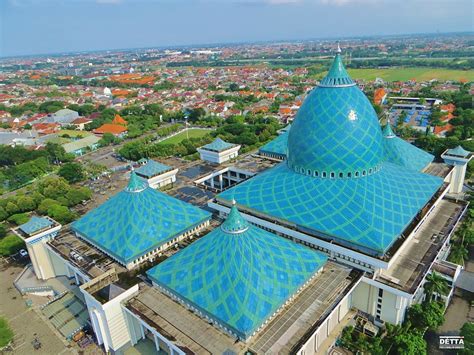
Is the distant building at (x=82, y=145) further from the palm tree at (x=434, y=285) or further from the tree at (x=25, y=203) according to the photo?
the palm tree at (x=434, y=285)

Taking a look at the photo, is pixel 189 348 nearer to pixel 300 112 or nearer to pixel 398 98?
pixel 300 112

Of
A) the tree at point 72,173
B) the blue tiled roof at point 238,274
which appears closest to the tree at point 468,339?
the blue tiled roof at point 238,274

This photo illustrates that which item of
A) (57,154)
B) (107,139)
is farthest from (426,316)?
(107,139)

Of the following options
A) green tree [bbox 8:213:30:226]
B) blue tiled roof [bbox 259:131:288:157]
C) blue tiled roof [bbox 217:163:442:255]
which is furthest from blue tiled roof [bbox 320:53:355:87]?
green tree [bbox 8:213:30:226]

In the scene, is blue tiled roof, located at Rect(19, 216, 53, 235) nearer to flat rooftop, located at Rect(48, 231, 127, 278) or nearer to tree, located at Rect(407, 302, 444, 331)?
flat rooftop, located at Rect(48, 231, 127, 278)

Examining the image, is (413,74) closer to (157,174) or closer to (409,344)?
(157,174)

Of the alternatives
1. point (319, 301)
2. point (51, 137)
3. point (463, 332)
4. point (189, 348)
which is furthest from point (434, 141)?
point (51, 137)
